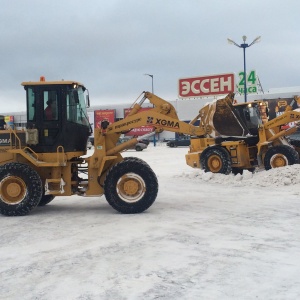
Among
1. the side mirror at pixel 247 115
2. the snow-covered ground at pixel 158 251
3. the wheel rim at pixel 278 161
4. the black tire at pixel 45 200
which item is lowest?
the snow-covered ground at pixel 158 251

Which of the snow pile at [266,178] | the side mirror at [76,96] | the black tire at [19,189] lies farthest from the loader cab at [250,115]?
the black tire at [19,189]

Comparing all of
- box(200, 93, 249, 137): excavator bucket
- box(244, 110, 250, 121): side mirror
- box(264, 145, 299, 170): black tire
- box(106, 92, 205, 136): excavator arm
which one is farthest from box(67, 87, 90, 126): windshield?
box(244, 110, 250, 121): side mirror

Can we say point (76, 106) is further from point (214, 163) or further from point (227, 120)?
point (227, 120)

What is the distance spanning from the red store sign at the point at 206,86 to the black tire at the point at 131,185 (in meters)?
41.5

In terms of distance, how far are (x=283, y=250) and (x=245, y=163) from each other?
29.8ft

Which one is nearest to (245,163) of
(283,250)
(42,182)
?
(42,182)

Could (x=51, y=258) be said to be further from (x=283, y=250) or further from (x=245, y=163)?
(x=245, y=163)

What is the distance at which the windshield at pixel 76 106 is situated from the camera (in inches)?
345

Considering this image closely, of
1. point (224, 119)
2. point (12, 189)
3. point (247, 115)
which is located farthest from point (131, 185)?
point (247, 115)

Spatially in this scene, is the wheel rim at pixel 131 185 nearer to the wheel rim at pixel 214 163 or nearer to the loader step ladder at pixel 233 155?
the wheel rim at pixel 214 163

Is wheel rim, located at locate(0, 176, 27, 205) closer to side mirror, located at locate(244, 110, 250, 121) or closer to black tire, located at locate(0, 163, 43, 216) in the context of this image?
black tire, located at locate(0, 163, 43, 216)

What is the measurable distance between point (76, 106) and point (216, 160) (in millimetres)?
7130

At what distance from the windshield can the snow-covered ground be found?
2.03 m

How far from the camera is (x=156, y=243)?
617cm
